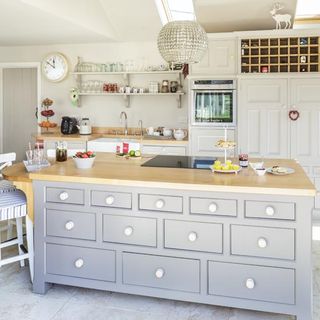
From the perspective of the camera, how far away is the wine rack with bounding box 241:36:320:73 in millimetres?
4633

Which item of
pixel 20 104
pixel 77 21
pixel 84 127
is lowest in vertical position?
pixel 84 127

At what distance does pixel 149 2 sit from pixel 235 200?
3.40 metres

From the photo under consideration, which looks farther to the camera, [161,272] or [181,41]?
[181,41]

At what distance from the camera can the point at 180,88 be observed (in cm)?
557

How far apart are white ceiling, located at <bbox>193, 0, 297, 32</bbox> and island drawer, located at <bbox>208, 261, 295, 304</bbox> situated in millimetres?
3595

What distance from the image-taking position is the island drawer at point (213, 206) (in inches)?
93.3

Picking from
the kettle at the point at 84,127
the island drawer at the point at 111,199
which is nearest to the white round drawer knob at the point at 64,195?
the island drawer at the point at 111,199

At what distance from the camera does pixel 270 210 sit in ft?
7.55

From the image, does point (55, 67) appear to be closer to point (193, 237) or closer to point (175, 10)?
point (175, 10)

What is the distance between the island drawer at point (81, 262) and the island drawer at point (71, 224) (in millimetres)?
91

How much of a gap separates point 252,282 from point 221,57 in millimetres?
3110

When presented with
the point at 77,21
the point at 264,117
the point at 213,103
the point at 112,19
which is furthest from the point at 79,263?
the point at 112,19

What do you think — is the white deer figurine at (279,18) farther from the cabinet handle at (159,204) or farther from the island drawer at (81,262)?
the island drawer at (81,262)

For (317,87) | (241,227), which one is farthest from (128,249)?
(317,87)
